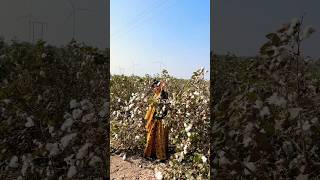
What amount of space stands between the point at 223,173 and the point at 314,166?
50cm

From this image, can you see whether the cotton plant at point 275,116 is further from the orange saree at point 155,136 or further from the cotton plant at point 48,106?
the orange saree at point 155,136

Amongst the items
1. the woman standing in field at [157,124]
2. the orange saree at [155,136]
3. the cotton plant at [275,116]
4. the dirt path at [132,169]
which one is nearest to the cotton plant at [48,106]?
the cotton plant at [275,116]

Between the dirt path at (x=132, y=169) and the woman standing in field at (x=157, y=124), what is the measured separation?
0.61 feet

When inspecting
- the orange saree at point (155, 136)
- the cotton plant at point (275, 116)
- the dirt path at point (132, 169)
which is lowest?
the dirt path at point (132, 169)

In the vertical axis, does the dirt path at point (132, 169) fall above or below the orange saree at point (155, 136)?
below

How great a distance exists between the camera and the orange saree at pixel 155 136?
6078 mm

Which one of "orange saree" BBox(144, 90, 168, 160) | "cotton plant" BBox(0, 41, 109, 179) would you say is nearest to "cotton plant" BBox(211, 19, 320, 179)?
"cotton plant" BBox(0, 41, 109, 179)

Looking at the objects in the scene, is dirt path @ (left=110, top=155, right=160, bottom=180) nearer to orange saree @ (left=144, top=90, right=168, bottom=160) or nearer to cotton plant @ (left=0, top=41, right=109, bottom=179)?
orange saree @ (left=144, top=90, right=168, bottom=160)

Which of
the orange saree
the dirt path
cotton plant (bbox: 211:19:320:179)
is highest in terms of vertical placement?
cotton plant (bbox: 211:19:320:179)

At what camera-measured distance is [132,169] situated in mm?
6199

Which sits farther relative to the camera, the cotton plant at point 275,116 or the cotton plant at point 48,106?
the cotton plant at point 48,106

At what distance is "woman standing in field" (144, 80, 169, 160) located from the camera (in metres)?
5.84

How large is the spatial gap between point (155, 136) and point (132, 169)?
0.55 meters

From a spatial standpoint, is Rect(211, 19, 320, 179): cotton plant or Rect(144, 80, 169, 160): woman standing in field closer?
Rect(211, 19, 320, 179): cotton plant
